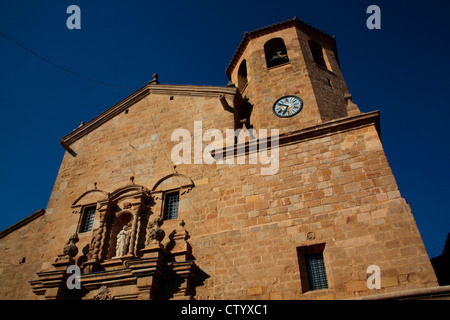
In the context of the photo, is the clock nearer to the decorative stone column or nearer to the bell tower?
the bell tower

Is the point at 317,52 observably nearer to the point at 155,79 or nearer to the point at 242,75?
the point at 242,75

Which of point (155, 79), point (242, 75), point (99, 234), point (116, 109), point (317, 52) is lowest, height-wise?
point (99, 234)

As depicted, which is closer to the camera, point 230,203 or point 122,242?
point 230,203

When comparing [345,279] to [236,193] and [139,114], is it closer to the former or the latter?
[236,193]

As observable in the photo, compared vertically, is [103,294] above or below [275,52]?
below

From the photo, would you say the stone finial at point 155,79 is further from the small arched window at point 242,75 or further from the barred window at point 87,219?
the barred window at point 87,219

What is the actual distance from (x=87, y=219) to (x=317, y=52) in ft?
36.9

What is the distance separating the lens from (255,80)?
13.1m

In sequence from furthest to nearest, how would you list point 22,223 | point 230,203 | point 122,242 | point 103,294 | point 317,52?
point 317,52
point 22,223
point 122,242
point 230,203
point 103,294

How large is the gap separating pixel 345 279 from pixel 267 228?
2.11 meters

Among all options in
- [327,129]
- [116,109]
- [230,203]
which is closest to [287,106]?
[327,129]

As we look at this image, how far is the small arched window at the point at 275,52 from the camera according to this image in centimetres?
1383

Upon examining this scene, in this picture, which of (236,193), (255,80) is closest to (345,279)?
(236,193)

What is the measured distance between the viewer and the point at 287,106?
11938mm
